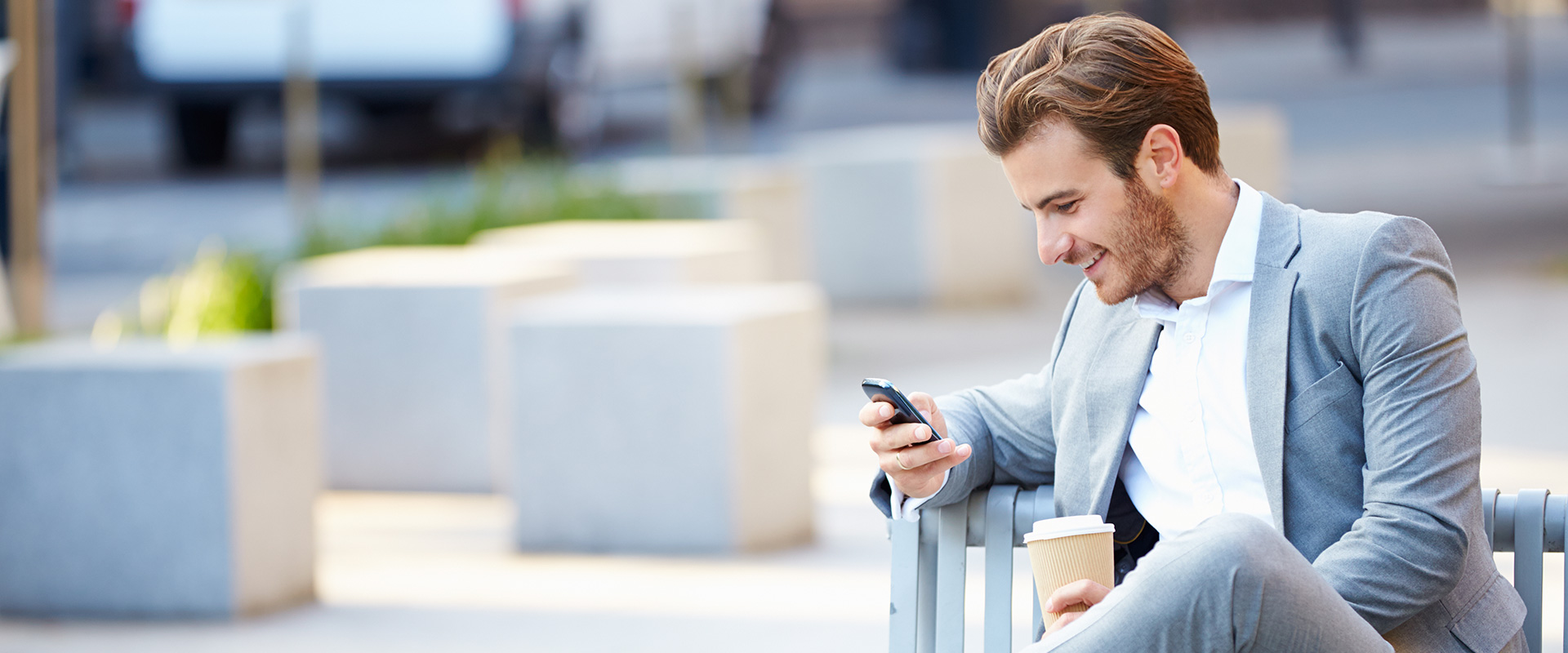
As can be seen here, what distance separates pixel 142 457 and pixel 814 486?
2105 millimetres

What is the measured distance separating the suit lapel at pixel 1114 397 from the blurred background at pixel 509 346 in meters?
1.85

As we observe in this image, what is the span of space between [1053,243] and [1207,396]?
11.3 inches

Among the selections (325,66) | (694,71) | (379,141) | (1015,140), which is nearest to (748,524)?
(1015,140)

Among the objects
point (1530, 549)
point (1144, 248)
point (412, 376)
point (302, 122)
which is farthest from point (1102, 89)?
point (302, 122)

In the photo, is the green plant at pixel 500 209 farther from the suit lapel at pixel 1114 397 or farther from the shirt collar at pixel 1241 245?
the shirt collar at pixel 1241 245

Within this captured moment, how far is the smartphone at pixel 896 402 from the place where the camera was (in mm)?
2297

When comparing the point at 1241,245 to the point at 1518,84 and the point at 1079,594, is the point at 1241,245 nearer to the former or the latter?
the point at 1079,594

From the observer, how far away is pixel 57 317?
30.8ft

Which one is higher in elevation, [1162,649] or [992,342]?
[1162,649]

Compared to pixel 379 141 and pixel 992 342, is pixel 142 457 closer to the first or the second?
pixel 992 342

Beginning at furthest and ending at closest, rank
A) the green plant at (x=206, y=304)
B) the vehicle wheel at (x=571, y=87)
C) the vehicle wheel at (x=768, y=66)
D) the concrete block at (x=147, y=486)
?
the vehicle wheel at (x=768, y=66)
the vehicle wheel at (x=571, y=87)
the green plant at (x=206, y=304)
the concrete block at (x=147, y=486)

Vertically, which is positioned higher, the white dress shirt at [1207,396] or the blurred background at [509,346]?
the white dress shirt at [1207,396]

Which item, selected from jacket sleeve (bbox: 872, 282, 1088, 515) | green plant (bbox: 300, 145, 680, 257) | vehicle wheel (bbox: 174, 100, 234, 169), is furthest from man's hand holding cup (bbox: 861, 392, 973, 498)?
vehicle wheel (bbox: 174, 100, 234, 169)

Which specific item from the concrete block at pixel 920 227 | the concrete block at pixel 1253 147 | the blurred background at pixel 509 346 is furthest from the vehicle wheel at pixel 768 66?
the concrete block at pixel 920 227
